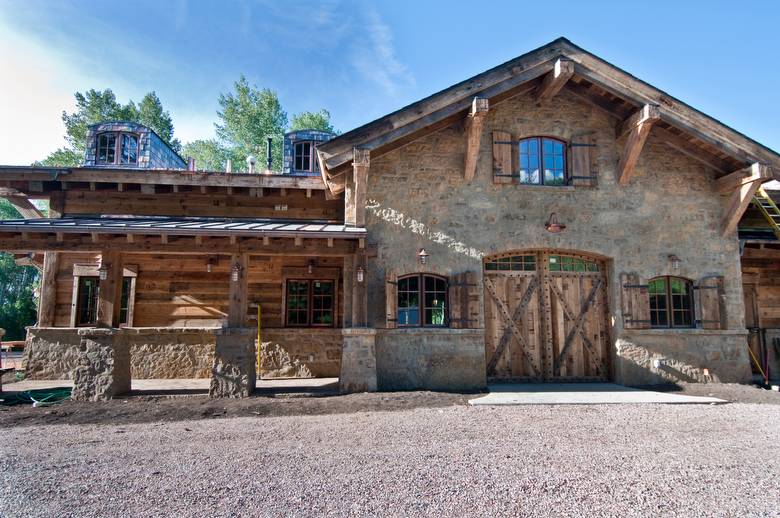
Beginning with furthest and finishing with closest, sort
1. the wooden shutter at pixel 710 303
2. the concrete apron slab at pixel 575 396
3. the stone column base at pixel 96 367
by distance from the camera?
1. the wooden shutter at pixel 710 303
2. the stone column base at pixel 96 367
3. the concrete apron slab at pixel 575 396

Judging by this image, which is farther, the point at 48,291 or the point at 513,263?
the point at 48,291

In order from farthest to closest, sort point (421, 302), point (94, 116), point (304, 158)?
point (94, 116), point (304, 158), point (421, 302)

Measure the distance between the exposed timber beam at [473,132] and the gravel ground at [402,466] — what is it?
522 cm

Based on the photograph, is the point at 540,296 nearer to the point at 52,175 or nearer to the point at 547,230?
the point at 547,230

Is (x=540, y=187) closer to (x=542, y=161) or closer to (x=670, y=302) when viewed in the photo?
(x=542, y=161)

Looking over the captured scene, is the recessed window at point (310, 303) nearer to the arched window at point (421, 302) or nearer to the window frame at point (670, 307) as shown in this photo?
the arched window at point (421, 302)

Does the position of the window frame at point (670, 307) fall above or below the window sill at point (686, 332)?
above

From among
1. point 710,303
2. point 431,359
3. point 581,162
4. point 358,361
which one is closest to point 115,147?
point 358,361

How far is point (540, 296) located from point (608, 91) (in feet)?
15.6

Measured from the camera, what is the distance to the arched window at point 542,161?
35.2 ft

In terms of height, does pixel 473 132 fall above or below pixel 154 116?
below

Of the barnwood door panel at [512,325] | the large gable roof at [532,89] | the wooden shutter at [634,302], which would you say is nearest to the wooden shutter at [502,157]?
the large gable roof at [532,89]

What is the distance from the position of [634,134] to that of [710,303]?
409 centimetres

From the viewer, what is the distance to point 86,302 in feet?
38.8
